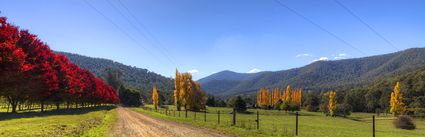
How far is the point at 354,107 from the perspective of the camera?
567 ft

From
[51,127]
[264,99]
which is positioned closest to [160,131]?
[51,127]

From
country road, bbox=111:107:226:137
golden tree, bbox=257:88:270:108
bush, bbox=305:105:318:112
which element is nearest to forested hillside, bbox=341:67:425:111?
bush, bbox=305:105:318:112

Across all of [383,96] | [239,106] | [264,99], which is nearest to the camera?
[239,106]

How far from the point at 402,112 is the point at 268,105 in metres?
81.7

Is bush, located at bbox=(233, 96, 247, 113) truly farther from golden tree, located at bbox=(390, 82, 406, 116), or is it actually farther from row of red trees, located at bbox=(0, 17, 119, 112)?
row of red trees, located at bbox=(0, 17, 119, 112)

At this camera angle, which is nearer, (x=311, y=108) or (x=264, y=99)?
(x=311, y=108)

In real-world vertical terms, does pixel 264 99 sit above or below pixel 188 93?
below

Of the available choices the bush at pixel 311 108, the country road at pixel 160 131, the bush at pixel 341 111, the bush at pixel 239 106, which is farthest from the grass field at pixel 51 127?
the bush at pixel 311 108

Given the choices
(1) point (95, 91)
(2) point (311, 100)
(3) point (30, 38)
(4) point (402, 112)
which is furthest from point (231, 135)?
(2) point (311, 100)

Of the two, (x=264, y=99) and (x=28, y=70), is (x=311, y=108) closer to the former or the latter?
(x=264, y=99)

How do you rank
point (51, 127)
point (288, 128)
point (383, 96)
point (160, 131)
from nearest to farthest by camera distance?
point (160, 131) < point (51, 127) < point (288, 128) < point (383, 96)

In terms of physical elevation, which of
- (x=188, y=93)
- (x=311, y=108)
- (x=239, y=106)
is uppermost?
(x=188, y=93)

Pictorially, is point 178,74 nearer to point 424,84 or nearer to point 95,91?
point 95,91

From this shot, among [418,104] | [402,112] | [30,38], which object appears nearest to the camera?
[30,38]
